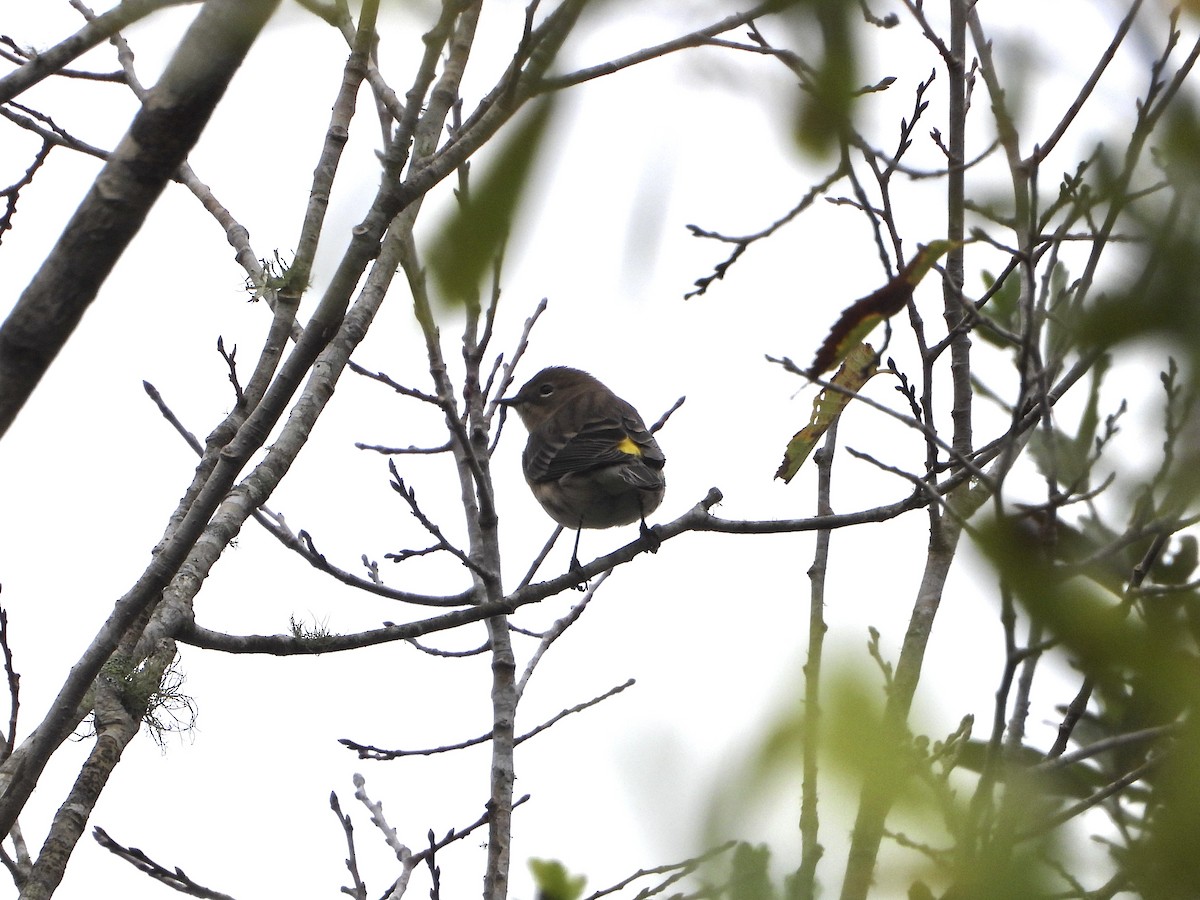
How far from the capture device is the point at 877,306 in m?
2.18

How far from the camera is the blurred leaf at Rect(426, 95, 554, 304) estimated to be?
48.5 inches

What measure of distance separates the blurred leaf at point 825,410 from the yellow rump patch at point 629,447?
3682 mm

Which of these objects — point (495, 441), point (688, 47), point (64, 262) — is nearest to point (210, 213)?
point (495, 441)

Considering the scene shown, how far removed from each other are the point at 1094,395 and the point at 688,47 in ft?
2.59

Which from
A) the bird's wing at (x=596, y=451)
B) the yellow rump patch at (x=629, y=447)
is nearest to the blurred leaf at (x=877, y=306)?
the bird's wing at (x=596, y=451)

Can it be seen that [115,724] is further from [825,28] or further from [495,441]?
[825,28]

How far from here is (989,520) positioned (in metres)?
1.40

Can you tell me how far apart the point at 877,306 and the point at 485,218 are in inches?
43.8

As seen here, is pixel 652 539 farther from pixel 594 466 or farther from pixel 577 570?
pixel 594 466

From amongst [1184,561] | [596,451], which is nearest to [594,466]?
[596,451]

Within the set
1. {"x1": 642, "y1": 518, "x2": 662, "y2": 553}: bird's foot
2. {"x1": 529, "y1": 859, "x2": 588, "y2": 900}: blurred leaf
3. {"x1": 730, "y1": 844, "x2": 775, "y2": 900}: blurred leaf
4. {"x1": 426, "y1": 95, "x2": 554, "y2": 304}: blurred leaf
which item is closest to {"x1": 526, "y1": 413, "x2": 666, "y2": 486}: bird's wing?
{"x1": 642, "y1": 518, "x2": 662, "y2": 553}: bird's foot

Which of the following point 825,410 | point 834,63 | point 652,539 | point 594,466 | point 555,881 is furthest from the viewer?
point 594,466

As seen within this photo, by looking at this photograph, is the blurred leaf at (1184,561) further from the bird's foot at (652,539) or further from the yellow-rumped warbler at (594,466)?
the yellow-rumped warbler at (594,466)

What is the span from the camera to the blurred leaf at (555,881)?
6.73ft
